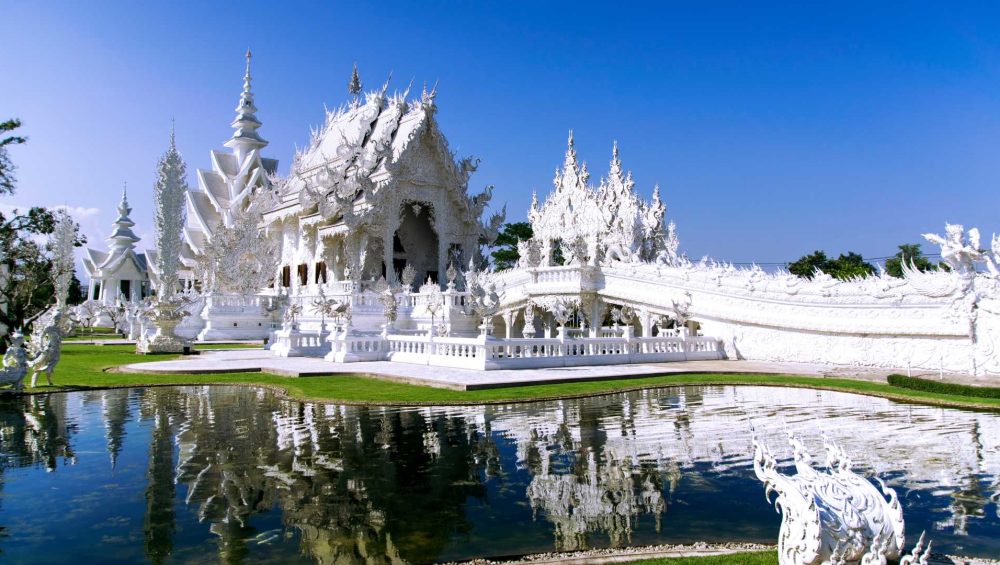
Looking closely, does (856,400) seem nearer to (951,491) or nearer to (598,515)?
(951,491)

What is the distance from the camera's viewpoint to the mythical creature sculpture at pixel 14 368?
10.9 metres

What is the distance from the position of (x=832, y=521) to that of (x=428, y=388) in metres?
8.84

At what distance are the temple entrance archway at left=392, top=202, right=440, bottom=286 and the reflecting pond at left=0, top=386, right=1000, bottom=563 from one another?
21.9 metres

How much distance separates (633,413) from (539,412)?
4.34ft

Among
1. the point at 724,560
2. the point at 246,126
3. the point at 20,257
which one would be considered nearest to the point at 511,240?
the point at 246,126

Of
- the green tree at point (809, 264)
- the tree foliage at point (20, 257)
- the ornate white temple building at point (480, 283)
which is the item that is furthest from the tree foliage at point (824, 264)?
the tree foliage at point (20, 257)

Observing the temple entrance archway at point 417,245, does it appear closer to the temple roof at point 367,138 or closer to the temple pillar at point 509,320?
the temple roof at point 367,138

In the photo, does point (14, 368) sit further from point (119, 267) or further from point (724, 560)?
point (119, 267)

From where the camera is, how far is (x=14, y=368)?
1092 cm

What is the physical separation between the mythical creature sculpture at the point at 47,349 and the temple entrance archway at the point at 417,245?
19.7m

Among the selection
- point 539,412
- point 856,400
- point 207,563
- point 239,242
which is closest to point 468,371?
point 539,412

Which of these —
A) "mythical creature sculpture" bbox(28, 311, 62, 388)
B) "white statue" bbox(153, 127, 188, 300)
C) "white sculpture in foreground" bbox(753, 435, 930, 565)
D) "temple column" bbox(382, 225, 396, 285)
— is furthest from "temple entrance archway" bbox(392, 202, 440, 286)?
"white sculpture in foreground" bbox(753, 435, 930, 565)

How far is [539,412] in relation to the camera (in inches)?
373

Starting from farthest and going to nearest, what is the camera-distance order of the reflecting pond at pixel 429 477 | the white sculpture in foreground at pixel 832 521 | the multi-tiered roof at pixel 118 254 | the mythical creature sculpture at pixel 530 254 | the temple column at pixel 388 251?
the multi-tiered roof at pixel 118 254
the temple column at pixel 388 251
the mythical creature sculpture at pixel 530 254
the reflecting pond at pixel 429 477
the white sculpture in foreground at pixel 832 521
